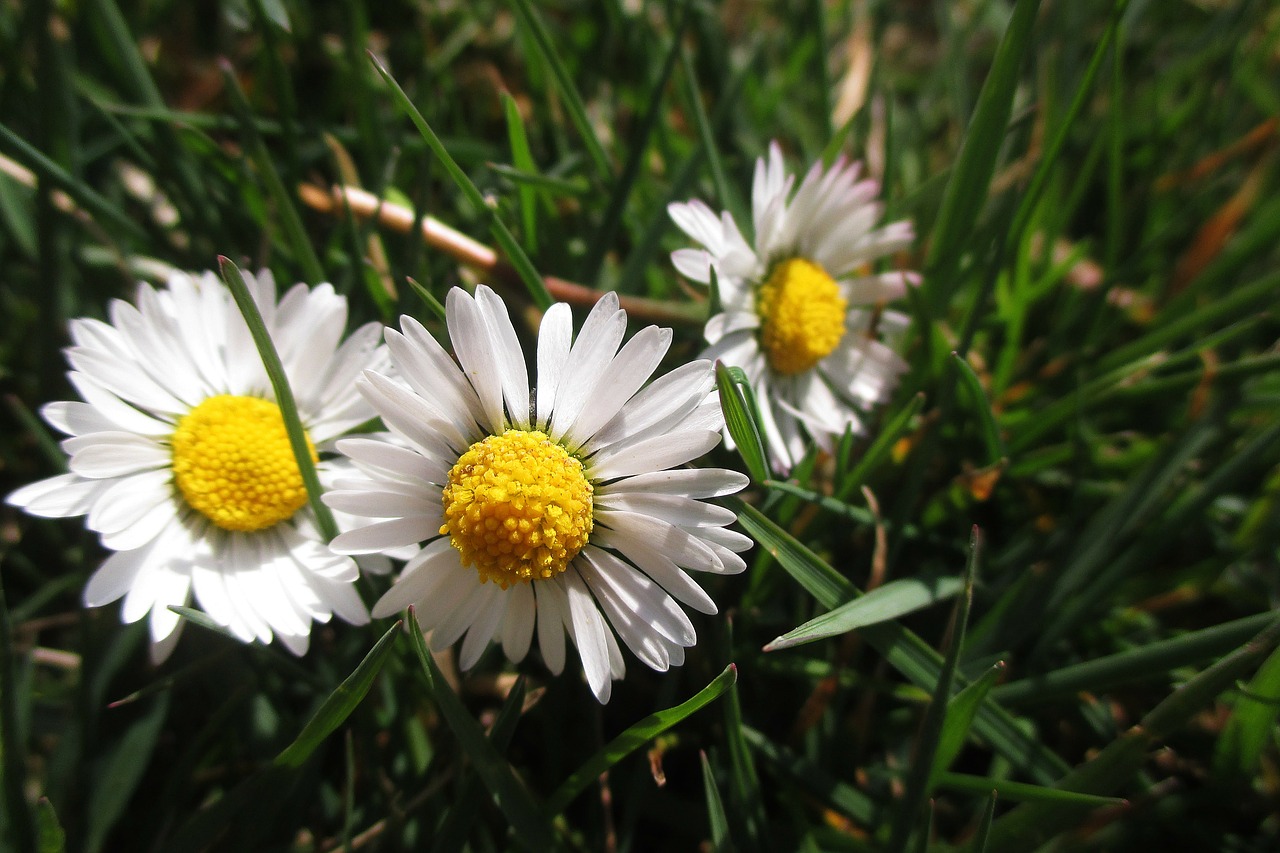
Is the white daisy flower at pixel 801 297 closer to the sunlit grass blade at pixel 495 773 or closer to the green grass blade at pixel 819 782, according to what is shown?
the green grass blade at pixel 819 782

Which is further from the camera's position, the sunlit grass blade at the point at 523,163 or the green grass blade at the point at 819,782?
the sunlit grass blade at the point at 523,163

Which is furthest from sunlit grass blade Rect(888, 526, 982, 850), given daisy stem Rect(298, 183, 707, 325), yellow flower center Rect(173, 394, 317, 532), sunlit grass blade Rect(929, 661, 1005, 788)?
yellow flower center Rect(173, 394, 317, 532)

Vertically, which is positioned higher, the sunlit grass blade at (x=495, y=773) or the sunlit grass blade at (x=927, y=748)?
the sunlit grass blade at (x=927, y=748)

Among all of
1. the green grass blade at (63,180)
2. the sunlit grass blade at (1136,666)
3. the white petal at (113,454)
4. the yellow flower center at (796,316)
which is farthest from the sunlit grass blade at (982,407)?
the green grass blade at (63,180)

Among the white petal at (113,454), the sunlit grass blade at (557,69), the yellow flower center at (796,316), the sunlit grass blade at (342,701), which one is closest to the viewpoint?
the sunlit grass blade at (342,701)

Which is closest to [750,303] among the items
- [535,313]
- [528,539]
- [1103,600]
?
[535,313]

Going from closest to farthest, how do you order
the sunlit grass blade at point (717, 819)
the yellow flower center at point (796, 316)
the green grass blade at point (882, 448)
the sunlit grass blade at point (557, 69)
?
the sunlit grass blade at point (717, 819), the green grass blade at point (882, 448), the yellow flower center at point (796, 316), the sunlit grass blade at point (557, 69)

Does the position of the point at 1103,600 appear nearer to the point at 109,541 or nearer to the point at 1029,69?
the point at 1029,69
